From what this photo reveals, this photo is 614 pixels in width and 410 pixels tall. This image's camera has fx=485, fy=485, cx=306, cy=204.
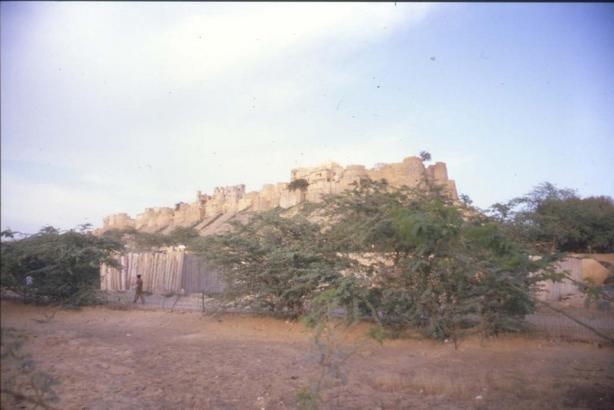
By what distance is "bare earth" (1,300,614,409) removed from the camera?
5918mm

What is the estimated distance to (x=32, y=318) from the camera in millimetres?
3029

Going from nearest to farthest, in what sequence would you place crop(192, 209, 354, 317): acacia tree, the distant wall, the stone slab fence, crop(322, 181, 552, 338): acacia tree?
1. crop(322, 181, 552, 338): acacia tree
2. crop(192, 209, 354, 317): acacia tree
3. the distant wall
4. the stone slab fence

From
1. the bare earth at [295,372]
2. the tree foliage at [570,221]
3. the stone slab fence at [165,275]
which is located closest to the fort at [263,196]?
the tree foliage at [570,221]

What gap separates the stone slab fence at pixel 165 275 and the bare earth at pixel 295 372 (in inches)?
414

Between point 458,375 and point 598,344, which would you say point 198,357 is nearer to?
point 458,375

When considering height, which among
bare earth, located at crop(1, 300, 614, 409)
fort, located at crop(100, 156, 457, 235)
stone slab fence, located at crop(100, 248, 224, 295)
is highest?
fort, located at crop(100, 156, 457, 235)

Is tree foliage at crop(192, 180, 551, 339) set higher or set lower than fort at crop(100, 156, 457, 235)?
lower

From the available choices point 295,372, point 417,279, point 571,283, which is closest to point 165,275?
point 417,279

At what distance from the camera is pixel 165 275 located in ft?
71.1

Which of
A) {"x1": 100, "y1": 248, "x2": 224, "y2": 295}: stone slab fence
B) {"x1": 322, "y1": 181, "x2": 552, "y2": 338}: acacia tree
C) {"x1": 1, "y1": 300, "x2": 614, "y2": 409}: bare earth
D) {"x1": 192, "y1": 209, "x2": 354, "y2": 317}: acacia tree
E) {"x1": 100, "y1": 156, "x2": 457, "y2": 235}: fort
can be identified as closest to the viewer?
{"x1": 1, "y1": 300, "x2": 614, "y2": 409}: bare earth

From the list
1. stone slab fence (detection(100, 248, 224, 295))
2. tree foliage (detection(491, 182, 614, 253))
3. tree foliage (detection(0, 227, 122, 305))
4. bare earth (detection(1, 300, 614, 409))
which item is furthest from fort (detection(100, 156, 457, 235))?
bare earth (detection(1, 300, 614, 409))

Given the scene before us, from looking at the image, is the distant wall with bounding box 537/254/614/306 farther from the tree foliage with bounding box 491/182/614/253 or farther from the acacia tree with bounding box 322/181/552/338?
the acacia tree with bounding box 322/181/552/338

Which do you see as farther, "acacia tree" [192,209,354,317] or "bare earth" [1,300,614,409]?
"acacia tree" [192,209,354,317]

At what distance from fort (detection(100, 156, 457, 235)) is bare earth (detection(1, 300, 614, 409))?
42.5m
